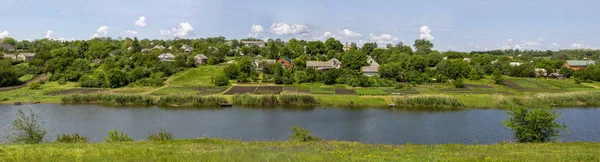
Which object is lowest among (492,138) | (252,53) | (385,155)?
(492,138)

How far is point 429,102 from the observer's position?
143 feet

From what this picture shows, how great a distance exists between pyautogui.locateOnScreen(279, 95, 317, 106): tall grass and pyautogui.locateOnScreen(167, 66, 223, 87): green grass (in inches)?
757

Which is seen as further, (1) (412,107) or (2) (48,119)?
(1) (412,107)

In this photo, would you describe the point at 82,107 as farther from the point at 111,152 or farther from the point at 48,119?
the point at 111,152

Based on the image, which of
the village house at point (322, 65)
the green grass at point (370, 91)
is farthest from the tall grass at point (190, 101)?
the village house at point (322, 65)

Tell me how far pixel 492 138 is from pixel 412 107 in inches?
597

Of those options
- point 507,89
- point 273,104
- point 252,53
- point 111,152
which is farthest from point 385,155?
point 252,53

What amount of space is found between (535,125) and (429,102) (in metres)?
20.5

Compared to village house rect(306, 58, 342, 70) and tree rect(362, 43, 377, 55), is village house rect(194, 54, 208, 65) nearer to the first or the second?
village house rect(306, 58, 342, 70)

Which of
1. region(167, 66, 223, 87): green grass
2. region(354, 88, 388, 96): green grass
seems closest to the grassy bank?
region(354, 88, 388, 96): green grass

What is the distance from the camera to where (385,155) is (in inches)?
643

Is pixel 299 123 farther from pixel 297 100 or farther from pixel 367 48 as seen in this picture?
pixel 367 48

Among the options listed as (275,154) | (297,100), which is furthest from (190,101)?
(275,154)

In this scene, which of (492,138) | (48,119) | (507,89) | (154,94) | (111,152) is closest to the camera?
(111,152)
